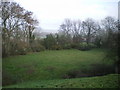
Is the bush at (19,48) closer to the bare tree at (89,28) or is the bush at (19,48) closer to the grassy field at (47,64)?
the grassy field at (47,64)

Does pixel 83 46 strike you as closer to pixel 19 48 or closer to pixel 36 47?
pixel 36 47

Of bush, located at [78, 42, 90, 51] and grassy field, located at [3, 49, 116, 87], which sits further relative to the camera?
bush, located at [78, 42, 90, 51]

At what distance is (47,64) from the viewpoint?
5.10m

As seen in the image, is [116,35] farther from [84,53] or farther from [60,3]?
[60,3]

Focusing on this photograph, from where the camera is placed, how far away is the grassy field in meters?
4.87

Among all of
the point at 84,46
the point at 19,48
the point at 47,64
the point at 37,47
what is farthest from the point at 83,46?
the point at 19,48

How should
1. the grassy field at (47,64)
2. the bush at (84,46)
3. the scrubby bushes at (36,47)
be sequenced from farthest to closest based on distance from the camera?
the scrubby bushes at (36,47), the bush at (84,46), the grassy field at (47,64)

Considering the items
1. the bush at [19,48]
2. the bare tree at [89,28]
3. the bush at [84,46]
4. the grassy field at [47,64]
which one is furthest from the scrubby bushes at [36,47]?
the bare tree at [89,28]

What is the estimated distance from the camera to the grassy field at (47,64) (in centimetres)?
487

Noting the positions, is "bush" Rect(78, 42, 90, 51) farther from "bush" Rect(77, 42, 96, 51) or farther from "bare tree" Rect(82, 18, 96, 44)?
"bare tree" Rect(82, 18, 96, 44)

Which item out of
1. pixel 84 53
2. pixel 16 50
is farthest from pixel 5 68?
pixel 84 53

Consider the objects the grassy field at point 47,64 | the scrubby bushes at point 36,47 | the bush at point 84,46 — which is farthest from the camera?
the scrubby bushes at point 36,47

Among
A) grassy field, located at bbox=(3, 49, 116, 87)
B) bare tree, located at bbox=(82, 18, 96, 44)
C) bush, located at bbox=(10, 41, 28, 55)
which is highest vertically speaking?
bare tree, located at bbox=(82, 18, 96, 44)

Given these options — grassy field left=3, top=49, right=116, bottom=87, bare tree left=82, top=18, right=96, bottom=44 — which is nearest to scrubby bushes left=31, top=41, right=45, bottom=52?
grassy field left=3, top=49, right=116, bottom=87
